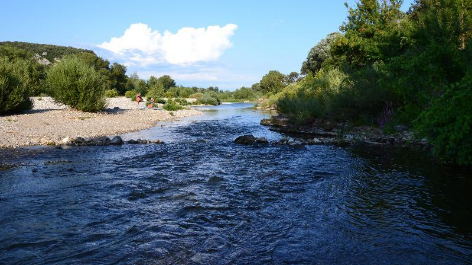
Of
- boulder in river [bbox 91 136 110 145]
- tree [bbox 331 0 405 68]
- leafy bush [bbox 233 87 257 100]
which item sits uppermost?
tree [bbox 331 0 405 68]

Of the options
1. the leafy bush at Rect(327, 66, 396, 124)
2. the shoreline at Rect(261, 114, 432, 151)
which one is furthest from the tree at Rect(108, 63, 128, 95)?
the leafy bush at Rect(327, 66, 396, 124)

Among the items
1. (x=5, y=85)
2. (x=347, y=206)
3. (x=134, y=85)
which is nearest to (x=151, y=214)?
(x=347, y=206)

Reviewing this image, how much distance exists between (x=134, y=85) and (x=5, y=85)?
2757 inches

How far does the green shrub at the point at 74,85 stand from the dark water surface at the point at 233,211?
709 inches

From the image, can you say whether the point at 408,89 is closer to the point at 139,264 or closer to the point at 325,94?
the point at 139,264

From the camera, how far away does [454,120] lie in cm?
952

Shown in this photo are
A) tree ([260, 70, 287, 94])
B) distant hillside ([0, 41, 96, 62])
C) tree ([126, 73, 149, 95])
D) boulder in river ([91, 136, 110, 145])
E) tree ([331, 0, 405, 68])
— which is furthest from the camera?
distant hillside ([0, 41, 96, 62])

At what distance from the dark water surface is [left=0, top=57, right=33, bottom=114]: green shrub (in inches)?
551

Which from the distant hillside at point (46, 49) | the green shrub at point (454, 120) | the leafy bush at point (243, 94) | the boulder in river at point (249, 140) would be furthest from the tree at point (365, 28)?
the distant hillside at point (46, 49)

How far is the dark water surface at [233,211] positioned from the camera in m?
5.69

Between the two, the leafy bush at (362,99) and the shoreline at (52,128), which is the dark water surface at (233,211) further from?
the leafy bush at (362,99)

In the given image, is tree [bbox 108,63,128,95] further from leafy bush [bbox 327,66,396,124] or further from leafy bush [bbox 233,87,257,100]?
leafy bush [bbox 327,66,396,124]

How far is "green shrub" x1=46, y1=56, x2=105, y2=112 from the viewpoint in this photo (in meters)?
30.3

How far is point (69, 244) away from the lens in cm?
591
